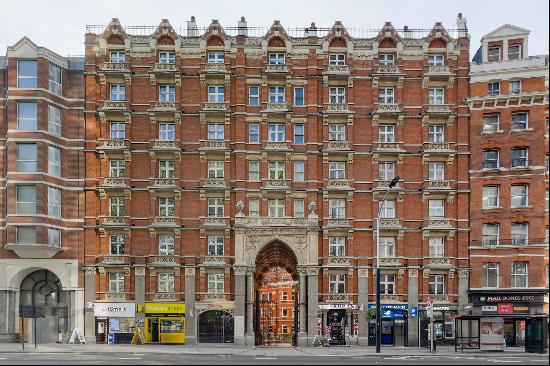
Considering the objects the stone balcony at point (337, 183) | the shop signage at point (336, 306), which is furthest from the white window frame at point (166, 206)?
the shop signage at point (336, 306)

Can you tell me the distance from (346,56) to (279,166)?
11218mm

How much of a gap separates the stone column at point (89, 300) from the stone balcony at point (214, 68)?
19.2 m

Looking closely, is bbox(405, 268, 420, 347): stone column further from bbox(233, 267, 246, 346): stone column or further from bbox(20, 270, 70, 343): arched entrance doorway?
bbox(20, 270, 70, 343): arched entrance doorway

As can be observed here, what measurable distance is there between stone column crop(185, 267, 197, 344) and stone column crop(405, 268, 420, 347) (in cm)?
1781

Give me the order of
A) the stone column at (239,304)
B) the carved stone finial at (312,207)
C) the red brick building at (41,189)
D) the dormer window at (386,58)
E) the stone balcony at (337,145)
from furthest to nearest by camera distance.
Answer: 1. the dormer window at (386,58)
2. the stone balcony at (337,145)
3. the carved stone finial at (312,207)
4. the stone column at (239,304)
5. the red brick building at (41,189)

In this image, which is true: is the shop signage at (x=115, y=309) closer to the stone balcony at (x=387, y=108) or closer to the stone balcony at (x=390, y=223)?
the stone balcony at (x=390, y=223)

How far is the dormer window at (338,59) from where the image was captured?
6244cm

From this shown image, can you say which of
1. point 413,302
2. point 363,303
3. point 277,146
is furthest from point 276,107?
point 413,302

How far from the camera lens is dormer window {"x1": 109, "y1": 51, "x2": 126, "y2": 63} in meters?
62.0

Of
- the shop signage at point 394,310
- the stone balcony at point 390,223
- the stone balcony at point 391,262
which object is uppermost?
the stone balcony at point 390,223

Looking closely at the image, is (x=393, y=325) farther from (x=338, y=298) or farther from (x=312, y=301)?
Result: (x=312, y=301)

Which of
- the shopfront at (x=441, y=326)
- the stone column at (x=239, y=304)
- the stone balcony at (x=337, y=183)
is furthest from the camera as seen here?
the stone balcony at (x=337, y=183)

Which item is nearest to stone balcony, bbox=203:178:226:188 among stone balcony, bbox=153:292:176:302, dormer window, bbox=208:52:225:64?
stone balcony, bbox=153:292:176:302

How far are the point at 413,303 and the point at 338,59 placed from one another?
2187cm
